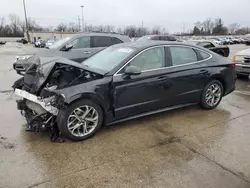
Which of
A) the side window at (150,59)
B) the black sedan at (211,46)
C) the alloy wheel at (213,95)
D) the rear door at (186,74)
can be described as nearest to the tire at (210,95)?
the alloy wheel at (213,95)

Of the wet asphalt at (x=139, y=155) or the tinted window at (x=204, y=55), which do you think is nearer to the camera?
the wet asphalt at (x=139, y=155)

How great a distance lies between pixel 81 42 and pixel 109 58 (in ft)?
13.2

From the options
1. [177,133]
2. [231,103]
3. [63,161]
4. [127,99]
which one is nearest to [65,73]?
[127,99]

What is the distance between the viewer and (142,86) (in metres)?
4.16

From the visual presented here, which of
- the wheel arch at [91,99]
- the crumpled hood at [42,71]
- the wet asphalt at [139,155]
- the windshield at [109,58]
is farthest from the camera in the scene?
the windshield at [109,58]

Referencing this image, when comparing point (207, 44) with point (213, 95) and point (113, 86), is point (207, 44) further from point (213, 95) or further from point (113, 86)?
point (113, 86)

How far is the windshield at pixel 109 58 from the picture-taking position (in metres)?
4.21

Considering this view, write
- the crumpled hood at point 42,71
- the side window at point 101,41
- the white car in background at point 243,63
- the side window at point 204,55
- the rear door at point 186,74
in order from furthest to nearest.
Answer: the side window at point 101,41 < the white car in background at point 243,63 < the side window at point 204,55 < the rear door at point 186,74 < the crumpled hood at point 42,71

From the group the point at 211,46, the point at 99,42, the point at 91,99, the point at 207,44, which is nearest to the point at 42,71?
the point at 91,99

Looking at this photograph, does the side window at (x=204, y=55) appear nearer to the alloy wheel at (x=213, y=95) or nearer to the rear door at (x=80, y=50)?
the alloy wheel at (x=213, y=95)

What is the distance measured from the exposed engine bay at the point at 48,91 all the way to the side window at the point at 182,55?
5.53 ft

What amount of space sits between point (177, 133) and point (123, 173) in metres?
1.55

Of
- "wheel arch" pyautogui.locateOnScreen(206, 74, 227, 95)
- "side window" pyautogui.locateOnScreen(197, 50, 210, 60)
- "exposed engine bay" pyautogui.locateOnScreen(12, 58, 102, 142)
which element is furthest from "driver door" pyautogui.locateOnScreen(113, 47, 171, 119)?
"wheel arch" pyautogui.locateOnScreen(206, 74, 227, 95)

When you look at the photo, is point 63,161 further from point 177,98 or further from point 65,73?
point 177,98
